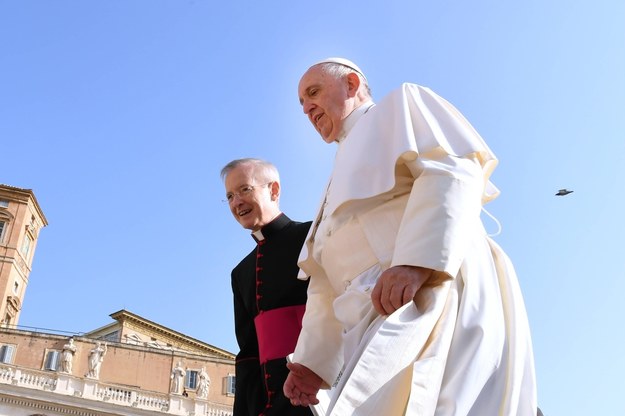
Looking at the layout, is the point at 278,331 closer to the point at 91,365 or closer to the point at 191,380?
the point at 91,365

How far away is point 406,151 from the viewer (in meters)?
2.29

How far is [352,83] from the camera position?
2.88 metres

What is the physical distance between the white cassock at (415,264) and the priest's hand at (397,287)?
0.03 m

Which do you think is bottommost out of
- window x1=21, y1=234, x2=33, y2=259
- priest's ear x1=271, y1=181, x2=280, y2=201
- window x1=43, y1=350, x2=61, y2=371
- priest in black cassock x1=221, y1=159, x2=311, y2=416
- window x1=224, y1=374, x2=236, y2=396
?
priest in black cassock x1=221, y1=159, x2=311, y2=416

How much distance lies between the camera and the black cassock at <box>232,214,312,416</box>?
3580 millimetres

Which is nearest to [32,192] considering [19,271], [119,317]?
[19,271]

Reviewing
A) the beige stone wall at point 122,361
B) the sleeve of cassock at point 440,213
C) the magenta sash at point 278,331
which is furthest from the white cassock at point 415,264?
the beige stone wall at point 122,361

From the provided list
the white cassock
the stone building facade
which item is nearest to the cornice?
the stone building facade

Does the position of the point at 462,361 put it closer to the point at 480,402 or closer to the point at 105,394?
the point at 480,402

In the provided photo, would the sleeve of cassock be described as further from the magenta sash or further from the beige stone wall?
the beige stone wall

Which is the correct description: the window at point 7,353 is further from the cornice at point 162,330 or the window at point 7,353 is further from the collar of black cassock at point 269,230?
the collar of black cassock at point 269,230

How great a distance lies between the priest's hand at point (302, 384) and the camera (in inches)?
95.6

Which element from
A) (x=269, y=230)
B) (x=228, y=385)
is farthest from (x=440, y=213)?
(x=228, y=385)

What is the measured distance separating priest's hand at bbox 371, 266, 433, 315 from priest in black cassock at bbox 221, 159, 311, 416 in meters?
1.63
